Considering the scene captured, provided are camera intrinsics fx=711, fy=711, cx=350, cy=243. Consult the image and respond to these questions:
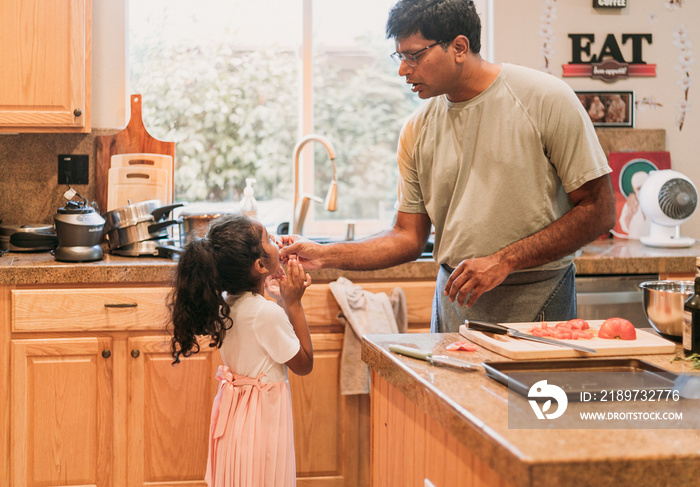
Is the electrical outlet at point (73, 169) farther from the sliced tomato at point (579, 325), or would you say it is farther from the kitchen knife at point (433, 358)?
the sliced tomato at point (579, 325)

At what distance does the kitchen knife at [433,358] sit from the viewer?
1.10 m

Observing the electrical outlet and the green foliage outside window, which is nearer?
the electrical outlet

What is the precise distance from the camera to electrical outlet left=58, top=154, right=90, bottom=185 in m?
3.02

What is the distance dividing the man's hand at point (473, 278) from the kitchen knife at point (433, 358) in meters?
0.25

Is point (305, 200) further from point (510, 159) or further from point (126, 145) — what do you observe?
point (510, 159)

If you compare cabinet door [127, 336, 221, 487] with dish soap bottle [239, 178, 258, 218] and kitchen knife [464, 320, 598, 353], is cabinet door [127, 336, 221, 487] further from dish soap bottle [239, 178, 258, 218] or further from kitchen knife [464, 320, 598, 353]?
kitchen knife [464, 320, 598, 353]

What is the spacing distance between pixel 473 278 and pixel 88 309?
1.47 m

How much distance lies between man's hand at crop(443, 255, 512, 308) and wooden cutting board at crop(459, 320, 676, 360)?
0.20 meters

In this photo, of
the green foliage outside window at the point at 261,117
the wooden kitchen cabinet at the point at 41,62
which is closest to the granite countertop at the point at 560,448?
the wooden kitchen cabinet at the point at 41,62

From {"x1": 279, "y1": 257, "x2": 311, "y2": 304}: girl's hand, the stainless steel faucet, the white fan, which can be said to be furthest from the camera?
the stainless steel faucet

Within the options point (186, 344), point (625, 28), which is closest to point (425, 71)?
point (186, 344)

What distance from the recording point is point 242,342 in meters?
1.80

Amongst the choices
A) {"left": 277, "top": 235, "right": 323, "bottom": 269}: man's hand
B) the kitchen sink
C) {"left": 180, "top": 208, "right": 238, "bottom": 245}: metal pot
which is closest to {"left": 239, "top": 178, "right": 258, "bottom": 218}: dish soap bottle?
the kitchen sink

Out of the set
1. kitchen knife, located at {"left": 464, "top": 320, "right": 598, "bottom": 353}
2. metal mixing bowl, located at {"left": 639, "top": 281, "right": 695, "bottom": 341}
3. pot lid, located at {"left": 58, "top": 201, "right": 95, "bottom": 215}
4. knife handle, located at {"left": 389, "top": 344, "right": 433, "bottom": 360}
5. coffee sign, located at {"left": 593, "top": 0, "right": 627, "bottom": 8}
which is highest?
coffee sign, located at {"left": 593, "top": 0, "right": 627, "bottom": 8}
